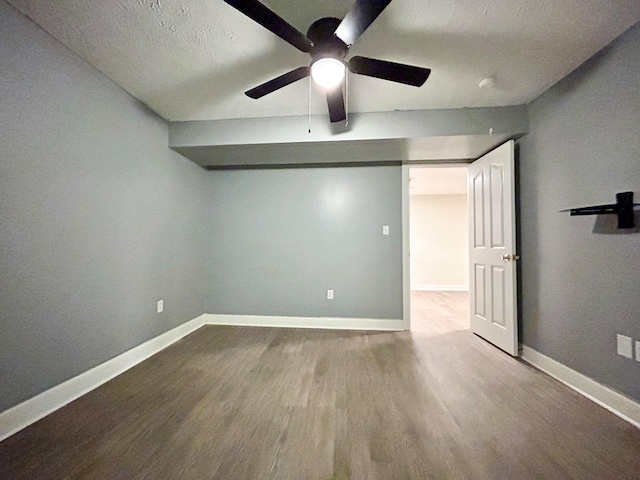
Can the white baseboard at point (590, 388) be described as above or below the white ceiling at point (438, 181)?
below

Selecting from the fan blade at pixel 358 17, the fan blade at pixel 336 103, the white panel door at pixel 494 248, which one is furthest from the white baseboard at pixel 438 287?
the fan blade at pixel 358 17

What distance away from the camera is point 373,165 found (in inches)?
123

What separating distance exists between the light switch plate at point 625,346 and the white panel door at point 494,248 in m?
0.75

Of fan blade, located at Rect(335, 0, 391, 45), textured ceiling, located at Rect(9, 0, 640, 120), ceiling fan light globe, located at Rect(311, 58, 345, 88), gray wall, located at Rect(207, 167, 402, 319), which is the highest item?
textured ceiling, located at Rect(9, 0, 640, 120)

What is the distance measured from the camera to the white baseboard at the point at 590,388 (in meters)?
1.46

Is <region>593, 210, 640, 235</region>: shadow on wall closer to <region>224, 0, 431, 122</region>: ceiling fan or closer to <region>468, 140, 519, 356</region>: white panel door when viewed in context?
<region>468, 140, 519, 356</region>: white panel door

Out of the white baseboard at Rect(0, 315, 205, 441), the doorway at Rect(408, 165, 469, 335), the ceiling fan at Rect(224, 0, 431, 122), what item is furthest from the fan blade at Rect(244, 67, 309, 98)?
the doorway at Rect(408, 165, 469, 335)

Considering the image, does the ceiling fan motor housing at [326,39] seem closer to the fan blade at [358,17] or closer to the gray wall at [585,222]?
the fan blade at [358,17]

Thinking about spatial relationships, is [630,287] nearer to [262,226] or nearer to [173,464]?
[173,464]

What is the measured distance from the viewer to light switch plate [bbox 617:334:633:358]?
1.46 metres

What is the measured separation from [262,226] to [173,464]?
2.40 metres

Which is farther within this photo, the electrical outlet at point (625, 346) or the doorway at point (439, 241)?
the doorway at point (439, 241)

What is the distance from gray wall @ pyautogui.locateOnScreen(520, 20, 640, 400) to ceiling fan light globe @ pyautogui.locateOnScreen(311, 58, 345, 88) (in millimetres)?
1622

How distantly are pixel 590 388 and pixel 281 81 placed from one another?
9.01ft
